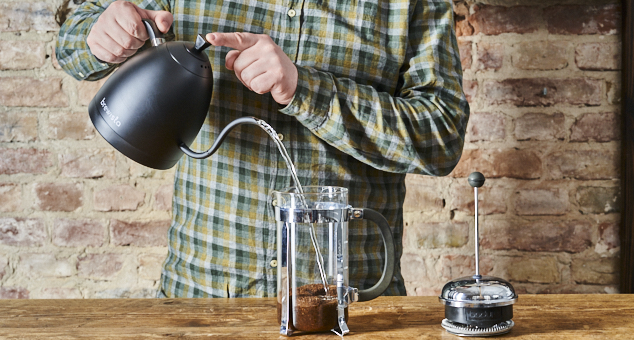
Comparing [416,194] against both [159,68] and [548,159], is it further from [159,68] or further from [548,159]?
[159,68]

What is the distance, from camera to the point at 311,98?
865mm

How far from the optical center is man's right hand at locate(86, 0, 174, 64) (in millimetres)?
803

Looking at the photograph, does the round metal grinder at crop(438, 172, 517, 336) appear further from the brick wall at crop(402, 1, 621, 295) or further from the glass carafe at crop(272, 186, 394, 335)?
the brick wall at crop(402, 1, 621, 295)

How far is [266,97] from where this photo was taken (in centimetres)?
97

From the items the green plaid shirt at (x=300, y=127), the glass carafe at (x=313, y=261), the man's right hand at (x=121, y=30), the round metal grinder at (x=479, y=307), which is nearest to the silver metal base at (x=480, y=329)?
the round metal grinder at (x=479, y=307)

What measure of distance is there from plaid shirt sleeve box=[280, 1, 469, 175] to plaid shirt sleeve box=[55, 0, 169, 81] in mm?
338

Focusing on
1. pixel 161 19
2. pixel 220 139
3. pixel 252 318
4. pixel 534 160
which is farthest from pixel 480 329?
pixel 534 160

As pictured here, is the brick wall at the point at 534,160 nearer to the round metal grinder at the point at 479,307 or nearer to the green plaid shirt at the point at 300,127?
the green plaid shirt at the point at 300,127

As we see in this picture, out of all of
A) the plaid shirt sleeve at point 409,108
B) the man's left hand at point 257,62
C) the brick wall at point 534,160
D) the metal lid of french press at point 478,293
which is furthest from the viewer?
the brick wall at point 534,160

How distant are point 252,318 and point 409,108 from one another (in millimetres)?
436

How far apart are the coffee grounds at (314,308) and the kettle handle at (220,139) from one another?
21 cm

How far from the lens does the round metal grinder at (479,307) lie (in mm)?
664

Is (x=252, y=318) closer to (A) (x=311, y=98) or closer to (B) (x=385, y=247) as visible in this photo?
(B) (x=385, y=247)

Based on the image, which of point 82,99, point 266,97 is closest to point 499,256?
point 266,97
